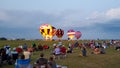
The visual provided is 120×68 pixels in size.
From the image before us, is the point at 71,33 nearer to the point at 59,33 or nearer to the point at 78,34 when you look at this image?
the point at 78,34

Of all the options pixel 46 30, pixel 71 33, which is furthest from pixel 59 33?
pixel 71 33

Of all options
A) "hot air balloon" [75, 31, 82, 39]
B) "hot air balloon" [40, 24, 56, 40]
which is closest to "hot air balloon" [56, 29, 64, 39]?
"hot air balloon" [40, 24, 56, 40]

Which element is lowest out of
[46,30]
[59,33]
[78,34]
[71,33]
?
[78,34]

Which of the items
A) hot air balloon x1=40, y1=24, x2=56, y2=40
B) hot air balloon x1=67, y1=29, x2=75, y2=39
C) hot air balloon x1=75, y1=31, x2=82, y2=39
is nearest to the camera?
hot air balloon x1=40, y1=24, x2=56, y2=40

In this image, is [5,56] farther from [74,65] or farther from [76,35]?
[76,35]

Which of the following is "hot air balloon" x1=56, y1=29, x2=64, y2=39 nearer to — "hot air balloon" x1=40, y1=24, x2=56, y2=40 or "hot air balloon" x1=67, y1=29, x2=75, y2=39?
"hot air balloon" x1=40, y1=24, x2=56, y2=40

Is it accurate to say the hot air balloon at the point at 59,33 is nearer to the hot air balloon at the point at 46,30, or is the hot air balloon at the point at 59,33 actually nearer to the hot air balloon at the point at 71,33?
the hot air balloon at the point at 46,30

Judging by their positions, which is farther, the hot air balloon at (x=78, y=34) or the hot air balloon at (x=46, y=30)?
the hot air balloon at (x=78, y=34)

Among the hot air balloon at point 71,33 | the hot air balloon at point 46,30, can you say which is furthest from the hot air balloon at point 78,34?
the hot air balloon at point 46,30

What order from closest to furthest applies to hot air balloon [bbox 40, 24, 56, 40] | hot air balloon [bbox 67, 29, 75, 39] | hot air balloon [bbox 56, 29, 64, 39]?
1. hot air balloon [bbox 40, 24, 56, 40]
2. hot air balloon [bbox 56, 29, 64, 39]
3. hot air balloon [bbox 67, 29, 75, 39]

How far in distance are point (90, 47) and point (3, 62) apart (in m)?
28.3

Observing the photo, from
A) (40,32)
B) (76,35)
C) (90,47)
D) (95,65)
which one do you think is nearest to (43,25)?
(40,32)

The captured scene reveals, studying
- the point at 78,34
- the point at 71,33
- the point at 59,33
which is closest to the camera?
the point at 59,33

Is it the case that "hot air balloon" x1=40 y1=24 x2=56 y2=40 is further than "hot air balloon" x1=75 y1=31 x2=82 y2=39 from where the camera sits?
No
